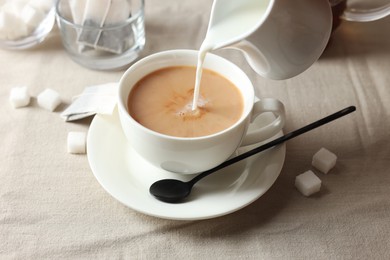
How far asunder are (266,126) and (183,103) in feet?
0.53

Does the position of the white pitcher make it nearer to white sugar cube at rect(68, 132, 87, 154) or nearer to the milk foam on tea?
the milk foam on tea

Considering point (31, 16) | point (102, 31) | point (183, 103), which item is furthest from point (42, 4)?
point (183, 103)

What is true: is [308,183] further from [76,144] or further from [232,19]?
[76,144]

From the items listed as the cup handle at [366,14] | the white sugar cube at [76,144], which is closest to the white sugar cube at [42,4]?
the white sugar cube at [76,144]

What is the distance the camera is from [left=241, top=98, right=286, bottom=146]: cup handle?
1034 millimetres

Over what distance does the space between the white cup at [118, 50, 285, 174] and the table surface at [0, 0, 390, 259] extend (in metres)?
0.11

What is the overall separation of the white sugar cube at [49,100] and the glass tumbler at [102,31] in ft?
0.46

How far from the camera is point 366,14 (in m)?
1.27

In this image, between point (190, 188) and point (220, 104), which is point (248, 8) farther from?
point (190, 188)

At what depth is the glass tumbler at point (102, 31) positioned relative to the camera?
1.34 m

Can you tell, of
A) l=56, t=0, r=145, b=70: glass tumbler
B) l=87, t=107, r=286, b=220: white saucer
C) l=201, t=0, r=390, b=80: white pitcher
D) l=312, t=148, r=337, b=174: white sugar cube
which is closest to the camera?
l=201, t=0, r=390, b=80: white pitcher

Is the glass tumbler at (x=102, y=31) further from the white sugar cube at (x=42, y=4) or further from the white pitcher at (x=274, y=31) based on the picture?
the white pitcher at (x=274, y=31)

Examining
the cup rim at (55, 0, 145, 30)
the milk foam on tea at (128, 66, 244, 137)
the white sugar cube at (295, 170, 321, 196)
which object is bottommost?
the cup rim at (55, 0, 145, 30)

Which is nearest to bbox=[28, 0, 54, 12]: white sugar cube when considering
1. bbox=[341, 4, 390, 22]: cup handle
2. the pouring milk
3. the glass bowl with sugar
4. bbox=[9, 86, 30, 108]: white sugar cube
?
the glass bowl with sugar
